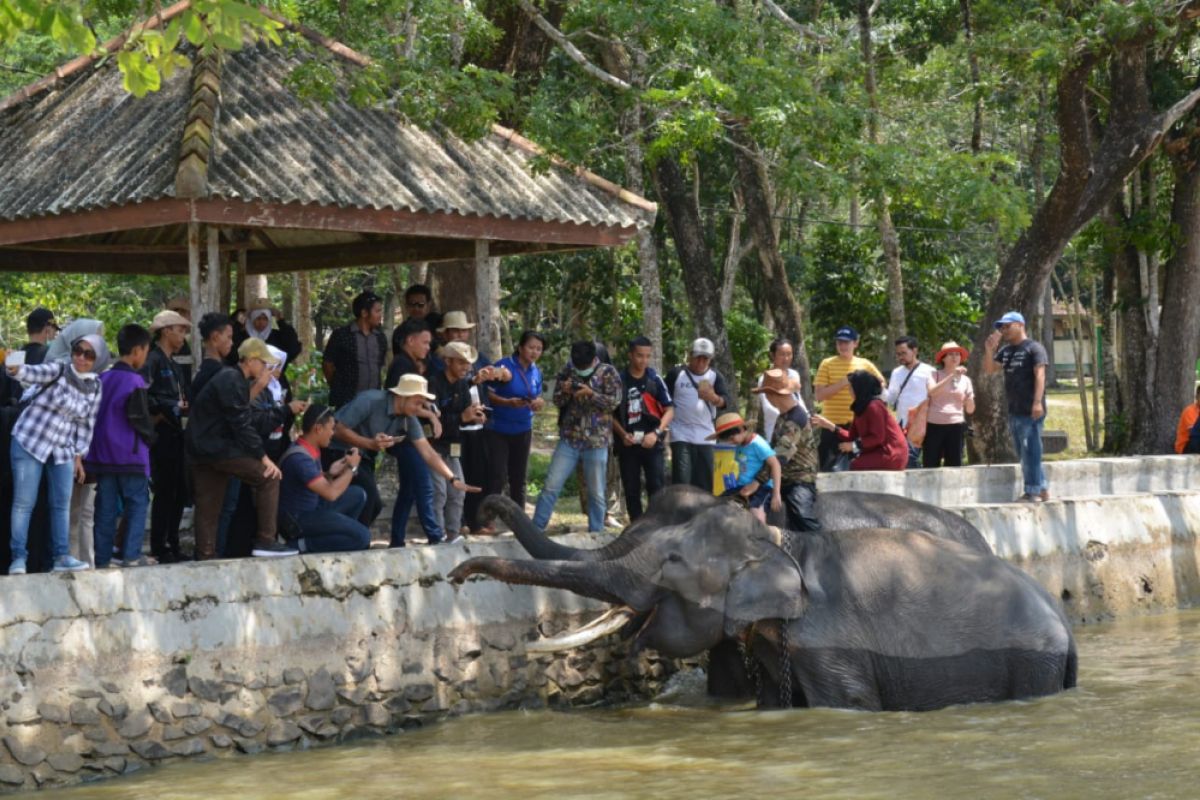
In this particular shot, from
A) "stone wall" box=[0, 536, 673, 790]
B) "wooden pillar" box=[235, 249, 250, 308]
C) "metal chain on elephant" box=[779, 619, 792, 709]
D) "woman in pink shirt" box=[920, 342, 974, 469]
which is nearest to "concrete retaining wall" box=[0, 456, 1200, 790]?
"stone wall" box=[0, 536, 673, 790]

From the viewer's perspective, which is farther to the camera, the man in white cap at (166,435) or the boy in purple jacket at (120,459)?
the man in white cap at (166,435)

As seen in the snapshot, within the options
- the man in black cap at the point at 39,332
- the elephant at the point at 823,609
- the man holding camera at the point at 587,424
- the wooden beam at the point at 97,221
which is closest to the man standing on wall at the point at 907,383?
the man holding camera at the point at 587,424

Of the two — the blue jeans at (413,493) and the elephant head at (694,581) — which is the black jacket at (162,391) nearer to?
the blue jeans at (413,493)

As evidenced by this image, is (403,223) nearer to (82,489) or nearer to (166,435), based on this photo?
(166,435)

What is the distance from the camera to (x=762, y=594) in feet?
37.7

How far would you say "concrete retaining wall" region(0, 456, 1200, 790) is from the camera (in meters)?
9.58

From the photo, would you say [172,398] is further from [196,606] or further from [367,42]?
[367,42]

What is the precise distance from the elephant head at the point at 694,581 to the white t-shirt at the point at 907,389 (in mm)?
6040

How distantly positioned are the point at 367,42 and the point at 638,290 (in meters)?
11.8

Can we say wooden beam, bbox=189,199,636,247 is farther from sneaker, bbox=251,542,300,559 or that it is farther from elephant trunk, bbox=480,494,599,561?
elephant trunk, bbox=480,494,599,561

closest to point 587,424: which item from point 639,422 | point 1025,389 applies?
point 639,422

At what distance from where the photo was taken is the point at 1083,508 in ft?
53.7

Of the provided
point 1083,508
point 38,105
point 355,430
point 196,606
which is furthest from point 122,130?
point 1083,508

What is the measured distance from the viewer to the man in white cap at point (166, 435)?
12.4 m
